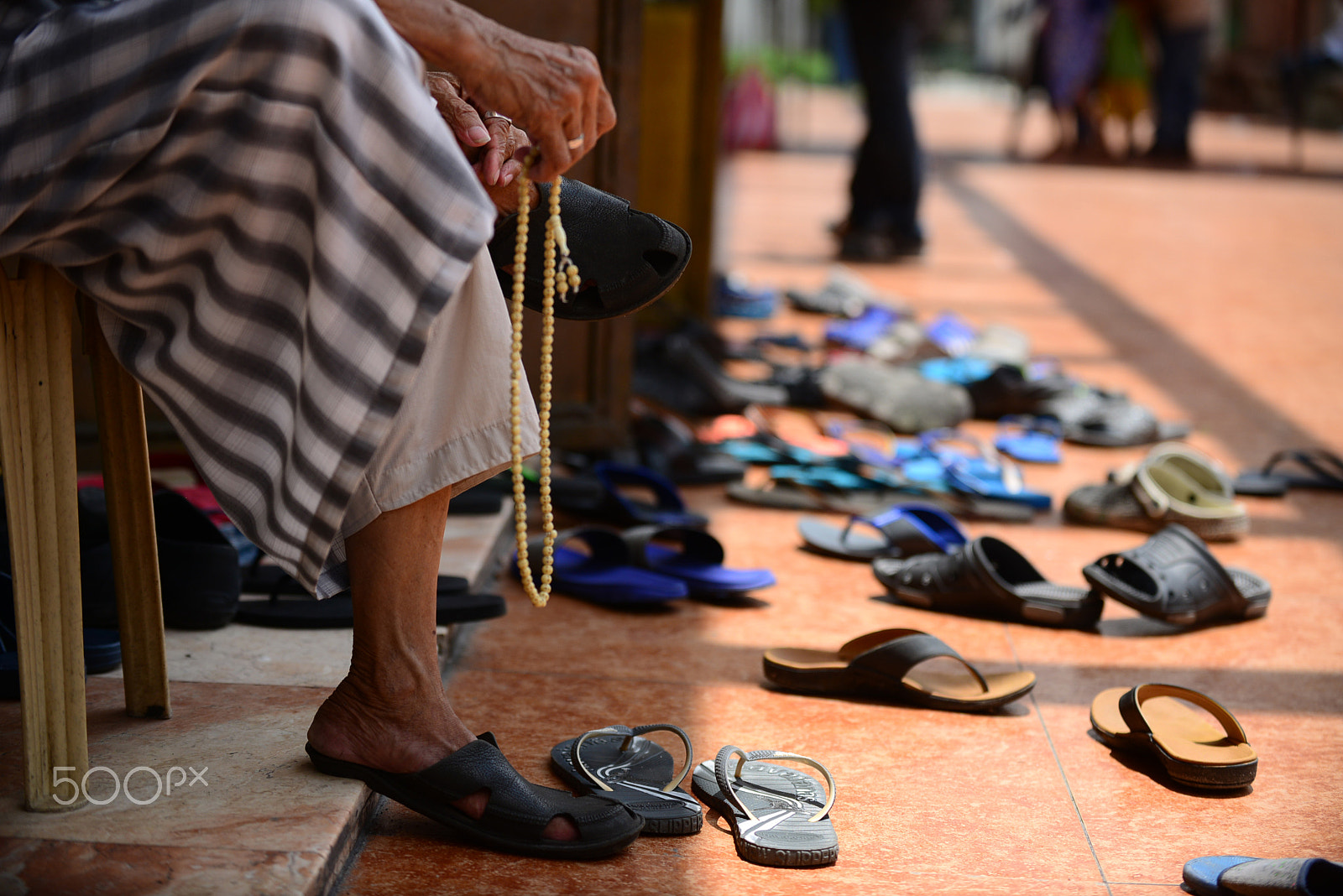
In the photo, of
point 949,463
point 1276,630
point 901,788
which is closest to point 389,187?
point 901,788

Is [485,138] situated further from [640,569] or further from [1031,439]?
[1031,439]

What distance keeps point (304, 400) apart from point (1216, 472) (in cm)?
211

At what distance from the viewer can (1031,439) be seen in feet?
10.5

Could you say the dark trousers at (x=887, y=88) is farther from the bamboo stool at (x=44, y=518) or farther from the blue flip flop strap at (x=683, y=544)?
the bamboo stool at (x=44, y=518)

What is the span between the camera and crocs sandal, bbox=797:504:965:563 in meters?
2.33

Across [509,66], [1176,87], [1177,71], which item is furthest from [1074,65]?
[509,66]

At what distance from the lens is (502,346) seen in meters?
1.27

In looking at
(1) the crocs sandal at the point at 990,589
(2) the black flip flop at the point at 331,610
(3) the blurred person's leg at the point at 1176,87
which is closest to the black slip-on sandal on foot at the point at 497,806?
(2) the black flip flop at the point at 331,610

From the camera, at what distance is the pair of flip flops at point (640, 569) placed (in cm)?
212

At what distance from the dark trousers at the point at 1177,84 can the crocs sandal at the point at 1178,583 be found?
10.2 m

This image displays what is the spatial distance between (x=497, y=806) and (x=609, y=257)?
641mm

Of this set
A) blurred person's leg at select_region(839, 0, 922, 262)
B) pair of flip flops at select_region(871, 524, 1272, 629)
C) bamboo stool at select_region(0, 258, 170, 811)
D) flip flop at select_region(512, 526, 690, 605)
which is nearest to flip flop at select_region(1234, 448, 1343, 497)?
pair of flip flops at select_region(871, 524, 1272, 629)

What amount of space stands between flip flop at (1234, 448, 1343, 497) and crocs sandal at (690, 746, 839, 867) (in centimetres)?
176

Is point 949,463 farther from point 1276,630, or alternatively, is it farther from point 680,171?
point 680,171
